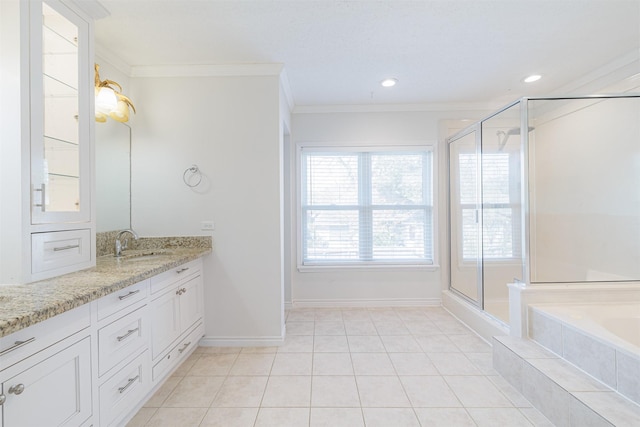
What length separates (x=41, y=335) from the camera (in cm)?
111

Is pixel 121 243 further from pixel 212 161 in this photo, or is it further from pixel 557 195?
pixel 557 195

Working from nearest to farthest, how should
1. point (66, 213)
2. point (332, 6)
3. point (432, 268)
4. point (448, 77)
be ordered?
point (66, 213), point (332, 6), point (448, 77), point (432, 268)

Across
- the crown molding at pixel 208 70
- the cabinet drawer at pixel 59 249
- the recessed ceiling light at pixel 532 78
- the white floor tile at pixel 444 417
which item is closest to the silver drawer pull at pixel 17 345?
the cabinet drawer at pixel 59 249

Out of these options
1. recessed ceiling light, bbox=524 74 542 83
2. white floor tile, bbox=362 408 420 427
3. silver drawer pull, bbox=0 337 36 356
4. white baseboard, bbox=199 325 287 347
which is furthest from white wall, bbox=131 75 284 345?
recessed ceiling light, bbox=524 74 542 83

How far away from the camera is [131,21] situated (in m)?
2.08

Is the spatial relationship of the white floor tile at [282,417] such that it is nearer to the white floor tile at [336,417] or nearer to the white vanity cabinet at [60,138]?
the white floor tile at [336,417]

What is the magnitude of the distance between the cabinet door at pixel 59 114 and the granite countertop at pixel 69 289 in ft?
1.11

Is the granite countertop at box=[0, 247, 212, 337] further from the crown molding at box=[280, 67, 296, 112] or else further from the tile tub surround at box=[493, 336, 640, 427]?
the tile tub surround at box=[493, 336, 640, 427]

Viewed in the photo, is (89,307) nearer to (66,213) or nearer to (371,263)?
(66,213)

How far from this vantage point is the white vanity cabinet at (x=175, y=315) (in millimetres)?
1940

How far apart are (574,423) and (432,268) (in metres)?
2.26

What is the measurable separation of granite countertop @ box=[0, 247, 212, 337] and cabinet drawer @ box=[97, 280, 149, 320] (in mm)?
75

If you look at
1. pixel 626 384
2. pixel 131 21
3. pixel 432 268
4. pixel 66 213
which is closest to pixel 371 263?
pixel 432 268

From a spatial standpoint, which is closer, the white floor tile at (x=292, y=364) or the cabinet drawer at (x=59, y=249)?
the cabinet drawer at (x=59, y=249)
